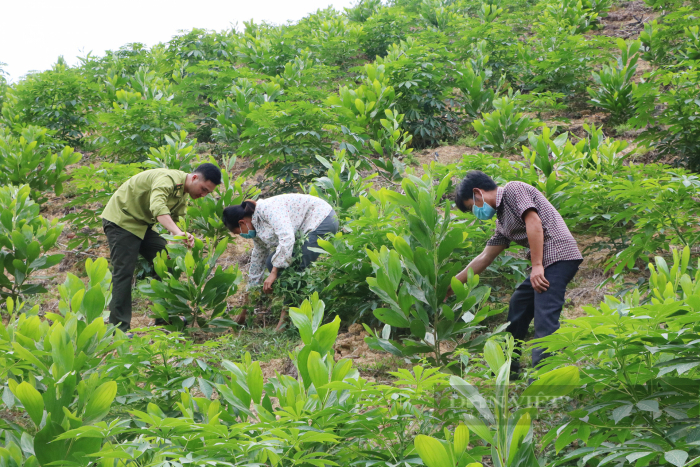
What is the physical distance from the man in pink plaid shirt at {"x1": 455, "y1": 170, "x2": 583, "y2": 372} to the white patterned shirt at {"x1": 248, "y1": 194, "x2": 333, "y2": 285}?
1.60 m

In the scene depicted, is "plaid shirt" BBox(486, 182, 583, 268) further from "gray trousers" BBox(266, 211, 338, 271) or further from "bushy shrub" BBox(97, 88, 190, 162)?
"bushy shrub" BBox(97, 88, 190, 162)

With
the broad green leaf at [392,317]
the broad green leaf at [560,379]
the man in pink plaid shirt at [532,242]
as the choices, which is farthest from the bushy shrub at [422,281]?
the broad green leaf at [560,379]

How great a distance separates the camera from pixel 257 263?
4867 millimetres

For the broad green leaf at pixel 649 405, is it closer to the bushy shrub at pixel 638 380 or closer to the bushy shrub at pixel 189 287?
the bushy shrub at pixel 638 380

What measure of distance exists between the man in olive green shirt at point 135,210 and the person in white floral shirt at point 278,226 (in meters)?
0.39

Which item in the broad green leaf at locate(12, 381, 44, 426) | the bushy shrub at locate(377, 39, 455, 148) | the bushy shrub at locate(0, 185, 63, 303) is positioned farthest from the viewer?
the bushy shrub at locate(377, 39, 455, 148)

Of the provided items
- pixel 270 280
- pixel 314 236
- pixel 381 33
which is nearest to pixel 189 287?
pixel 270 280

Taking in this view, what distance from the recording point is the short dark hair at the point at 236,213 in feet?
14.9

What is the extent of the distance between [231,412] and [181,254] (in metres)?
2.19

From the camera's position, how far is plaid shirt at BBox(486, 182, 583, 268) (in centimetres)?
313

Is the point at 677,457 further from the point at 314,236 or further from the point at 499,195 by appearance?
the point at 314,236

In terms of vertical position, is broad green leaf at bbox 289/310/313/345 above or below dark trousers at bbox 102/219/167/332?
above

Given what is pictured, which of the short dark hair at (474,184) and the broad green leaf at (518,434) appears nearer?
the broad green leaf at (518,434)

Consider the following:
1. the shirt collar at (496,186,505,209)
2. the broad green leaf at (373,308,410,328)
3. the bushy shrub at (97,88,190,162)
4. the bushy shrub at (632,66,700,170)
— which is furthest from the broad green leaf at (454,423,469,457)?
the bushy shrub at (97,88,190,162)
